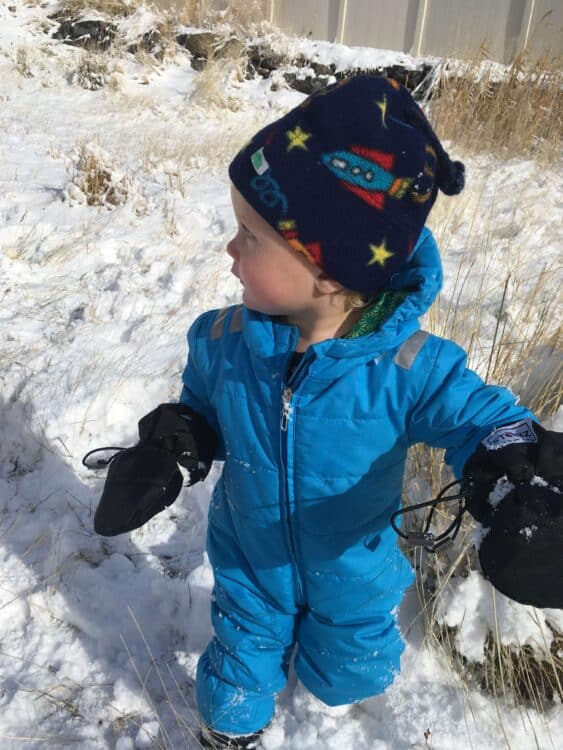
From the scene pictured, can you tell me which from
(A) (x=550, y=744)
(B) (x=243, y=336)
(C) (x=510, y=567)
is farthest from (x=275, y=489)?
(A) (x=550, y=744)

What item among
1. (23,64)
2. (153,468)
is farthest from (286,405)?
(23,64)

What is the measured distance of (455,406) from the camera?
1.18m

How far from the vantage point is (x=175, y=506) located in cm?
240

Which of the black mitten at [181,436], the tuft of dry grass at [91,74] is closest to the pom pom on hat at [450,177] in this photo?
the black mitten at [181,436]

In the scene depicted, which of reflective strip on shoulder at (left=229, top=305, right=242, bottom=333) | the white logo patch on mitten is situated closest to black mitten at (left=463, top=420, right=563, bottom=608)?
the white logo patch on mitten

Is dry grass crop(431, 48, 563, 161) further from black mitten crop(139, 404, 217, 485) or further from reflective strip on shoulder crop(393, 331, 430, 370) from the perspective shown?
black mitten crop(139, 404, 217, 485)

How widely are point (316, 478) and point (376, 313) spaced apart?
1.29 ft

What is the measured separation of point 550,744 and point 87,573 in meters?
1.54

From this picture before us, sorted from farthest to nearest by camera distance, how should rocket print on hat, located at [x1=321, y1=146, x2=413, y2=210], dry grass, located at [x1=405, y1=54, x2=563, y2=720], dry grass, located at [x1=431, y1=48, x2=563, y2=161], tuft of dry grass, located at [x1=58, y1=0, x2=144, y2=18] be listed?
tuft of dry grass, located at [x1=58, y1=0, x2=144, y2=18], dry grass, located at [x1=431, y1=48, x2=563, y2=161], dry grass, located at [x1=405, y1=54, x2=563, y2=720], rocket print on hat, located at [x1=321, y1=146, x2=413, y2=210]

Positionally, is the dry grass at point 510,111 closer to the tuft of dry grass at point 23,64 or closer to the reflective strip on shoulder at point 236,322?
the reflective strip on shoulder at point 236,322

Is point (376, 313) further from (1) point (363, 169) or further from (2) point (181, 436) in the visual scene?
(2) point (181, 436)

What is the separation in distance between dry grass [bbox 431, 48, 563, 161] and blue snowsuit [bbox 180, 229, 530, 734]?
501 cm

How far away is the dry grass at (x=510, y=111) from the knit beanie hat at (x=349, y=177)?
16.2ft

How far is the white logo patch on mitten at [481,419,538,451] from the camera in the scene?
107 cm
